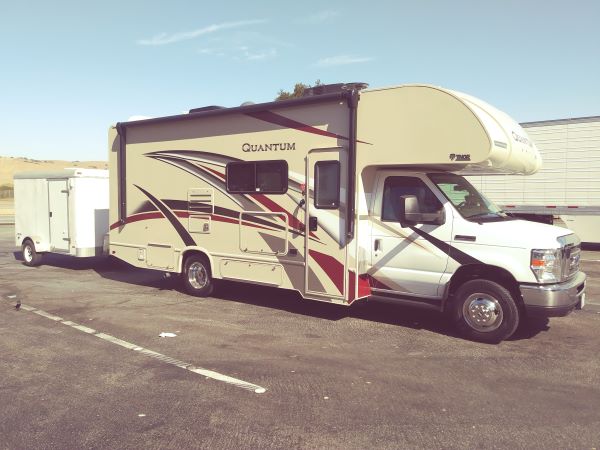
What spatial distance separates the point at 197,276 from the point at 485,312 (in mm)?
4865

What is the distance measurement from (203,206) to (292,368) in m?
3.98

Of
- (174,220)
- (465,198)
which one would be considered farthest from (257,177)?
(465,198)

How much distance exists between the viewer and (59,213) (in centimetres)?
1226

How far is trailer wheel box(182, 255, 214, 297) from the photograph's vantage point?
8781mm

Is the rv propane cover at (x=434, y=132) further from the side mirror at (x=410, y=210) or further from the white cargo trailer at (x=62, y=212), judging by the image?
the white cargo trailer at (x=62, y=212)

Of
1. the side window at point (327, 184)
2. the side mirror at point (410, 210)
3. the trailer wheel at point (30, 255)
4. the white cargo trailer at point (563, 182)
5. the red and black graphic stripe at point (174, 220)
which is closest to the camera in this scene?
the side mirror at point (410, 210)

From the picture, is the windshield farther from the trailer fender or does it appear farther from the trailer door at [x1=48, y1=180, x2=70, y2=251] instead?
the trailer fender

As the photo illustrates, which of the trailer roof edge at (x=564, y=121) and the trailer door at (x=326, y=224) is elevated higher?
the trailer roof edge at (x=564, y=121)

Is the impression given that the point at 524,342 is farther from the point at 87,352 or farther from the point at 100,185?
the point at 100,185

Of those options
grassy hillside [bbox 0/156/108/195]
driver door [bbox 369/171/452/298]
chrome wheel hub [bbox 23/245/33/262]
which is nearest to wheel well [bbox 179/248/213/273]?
driver door [bbox 369/171/452/298]

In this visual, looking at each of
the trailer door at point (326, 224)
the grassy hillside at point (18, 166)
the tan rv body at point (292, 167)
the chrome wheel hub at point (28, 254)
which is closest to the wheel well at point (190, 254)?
the tan rv body at point (292, 167)

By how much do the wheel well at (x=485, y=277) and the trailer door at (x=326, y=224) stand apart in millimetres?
1419

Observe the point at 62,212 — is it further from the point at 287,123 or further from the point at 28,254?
the point at 287,123

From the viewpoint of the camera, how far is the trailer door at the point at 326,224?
700 centimetres
